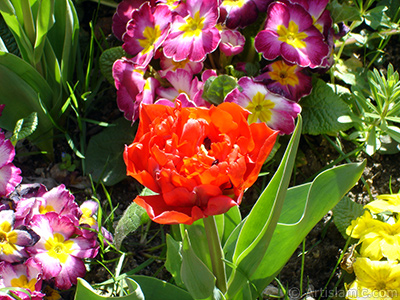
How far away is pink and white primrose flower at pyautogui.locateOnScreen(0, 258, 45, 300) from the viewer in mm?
1236

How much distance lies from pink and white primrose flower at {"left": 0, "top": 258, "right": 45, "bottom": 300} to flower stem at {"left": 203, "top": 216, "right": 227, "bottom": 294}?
1.55 ft

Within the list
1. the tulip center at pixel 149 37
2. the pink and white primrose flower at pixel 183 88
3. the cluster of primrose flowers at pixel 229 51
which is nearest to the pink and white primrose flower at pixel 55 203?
the cluster of primrose flowers at pixel 229 51

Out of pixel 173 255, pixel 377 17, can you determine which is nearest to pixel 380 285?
pixel 173 255

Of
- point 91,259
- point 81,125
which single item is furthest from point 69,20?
point 91,259

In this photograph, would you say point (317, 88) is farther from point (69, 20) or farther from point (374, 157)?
point (69, 20)

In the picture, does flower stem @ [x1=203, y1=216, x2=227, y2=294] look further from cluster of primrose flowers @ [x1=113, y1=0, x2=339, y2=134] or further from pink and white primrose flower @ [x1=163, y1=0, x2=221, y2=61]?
pink and white primrose flower @ [x1=163, y1=0, x2=221, y2=61]

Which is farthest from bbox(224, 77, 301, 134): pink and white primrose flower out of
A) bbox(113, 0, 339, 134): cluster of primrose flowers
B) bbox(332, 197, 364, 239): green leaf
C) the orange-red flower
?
the orange-red flower

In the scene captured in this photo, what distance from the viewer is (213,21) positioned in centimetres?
144

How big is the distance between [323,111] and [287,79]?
0.52 ft

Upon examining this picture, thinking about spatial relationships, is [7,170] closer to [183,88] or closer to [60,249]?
[60,249]

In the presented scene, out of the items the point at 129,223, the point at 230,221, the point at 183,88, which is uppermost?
the point at 183,88

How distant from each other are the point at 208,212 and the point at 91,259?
747 millimetres

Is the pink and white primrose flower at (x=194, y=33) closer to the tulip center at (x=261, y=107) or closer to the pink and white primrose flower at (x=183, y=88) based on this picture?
the pink and white primrose flower at (x=183, y=88)

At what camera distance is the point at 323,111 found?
1533mm
